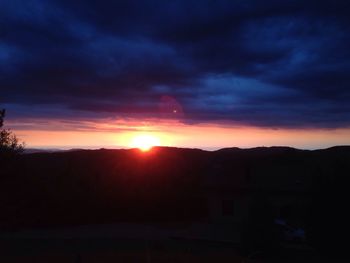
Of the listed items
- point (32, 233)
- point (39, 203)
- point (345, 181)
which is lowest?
point (32, 233)

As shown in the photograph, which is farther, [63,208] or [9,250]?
[63,208]

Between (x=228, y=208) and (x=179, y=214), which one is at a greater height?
(x=228, y=208)

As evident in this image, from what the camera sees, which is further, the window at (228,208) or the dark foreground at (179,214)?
the window at (228,208)

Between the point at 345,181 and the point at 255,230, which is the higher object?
the point at 345,181

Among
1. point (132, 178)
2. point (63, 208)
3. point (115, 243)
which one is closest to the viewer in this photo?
point (115, 243)

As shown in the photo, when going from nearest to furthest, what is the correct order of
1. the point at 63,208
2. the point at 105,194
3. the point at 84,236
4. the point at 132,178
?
the point at 84,236 → the point at 63,208 → the point at 105,194 → the point at 132,178

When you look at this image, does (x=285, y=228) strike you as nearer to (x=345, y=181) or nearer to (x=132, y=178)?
(x=345, y=181)

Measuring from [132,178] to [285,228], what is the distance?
20.9m

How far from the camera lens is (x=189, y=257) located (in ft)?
73.4

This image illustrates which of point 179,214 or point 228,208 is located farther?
point 179,214

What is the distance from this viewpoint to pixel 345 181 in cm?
2591

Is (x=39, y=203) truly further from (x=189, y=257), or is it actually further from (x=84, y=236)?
(x=189, y=257)

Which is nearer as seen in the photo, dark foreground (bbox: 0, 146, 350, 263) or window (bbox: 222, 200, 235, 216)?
dark foreground (bbox: 0, 146, 350, 263)

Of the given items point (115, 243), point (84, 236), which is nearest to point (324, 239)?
point (115, 243)
